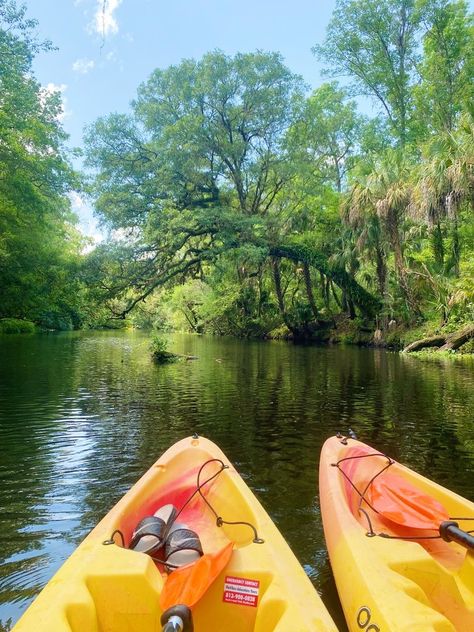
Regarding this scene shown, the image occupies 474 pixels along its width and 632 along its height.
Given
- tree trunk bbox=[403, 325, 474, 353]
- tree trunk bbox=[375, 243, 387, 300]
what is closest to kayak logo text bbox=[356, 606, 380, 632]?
tree trunk bbox=[403, 325, 474, 353]

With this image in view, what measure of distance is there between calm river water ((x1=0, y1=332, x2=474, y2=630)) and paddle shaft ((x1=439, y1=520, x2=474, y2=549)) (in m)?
0.95

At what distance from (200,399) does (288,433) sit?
3.36m

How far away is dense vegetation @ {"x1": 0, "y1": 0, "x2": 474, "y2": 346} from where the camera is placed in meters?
22.3

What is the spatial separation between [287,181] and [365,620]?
29319mm

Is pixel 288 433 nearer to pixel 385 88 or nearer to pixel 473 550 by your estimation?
pixel 473 550

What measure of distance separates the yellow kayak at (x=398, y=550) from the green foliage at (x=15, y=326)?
32.2 metres

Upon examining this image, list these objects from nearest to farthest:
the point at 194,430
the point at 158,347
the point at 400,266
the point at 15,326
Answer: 1. the point at 194,430
2. the point at 158,347
3. the point at 400,266
4. the point at 15,326

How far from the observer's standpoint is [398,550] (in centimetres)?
300

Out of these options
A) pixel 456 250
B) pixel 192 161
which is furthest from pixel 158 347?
pixel 456 250

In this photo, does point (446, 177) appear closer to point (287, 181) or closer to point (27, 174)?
point (287, 181)

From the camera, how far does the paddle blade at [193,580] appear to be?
7.92 ft

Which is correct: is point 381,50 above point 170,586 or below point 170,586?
above

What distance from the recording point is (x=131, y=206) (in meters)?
24.5

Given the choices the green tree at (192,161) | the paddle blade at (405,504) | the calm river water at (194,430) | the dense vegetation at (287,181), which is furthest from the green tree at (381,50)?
the paddle blade at (405,504)
